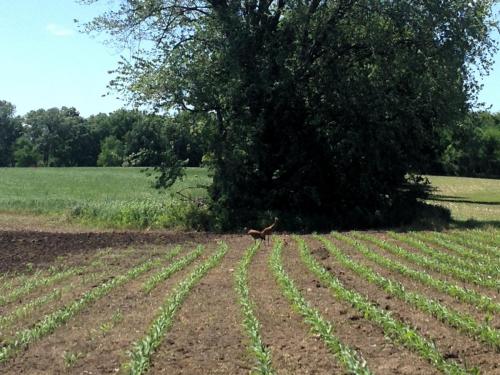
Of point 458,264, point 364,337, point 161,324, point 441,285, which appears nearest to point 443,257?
point 458,264

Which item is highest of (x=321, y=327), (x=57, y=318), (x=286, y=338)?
(x=321, y=327)

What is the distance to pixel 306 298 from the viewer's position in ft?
29.7

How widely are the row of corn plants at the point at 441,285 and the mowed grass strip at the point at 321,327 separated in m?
2.20

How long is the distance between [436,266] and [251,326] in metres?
5.62

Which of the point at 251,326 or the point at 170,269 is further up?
the point at 251,326

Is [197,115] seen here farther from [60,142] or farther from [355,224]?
[60,142]

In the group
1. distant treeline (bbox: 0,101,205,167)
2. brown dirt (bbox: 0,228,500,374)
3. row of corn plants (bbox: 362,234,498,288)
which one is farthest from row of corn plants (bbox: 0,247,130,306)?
distant treeline (bbox: 0,101,205,167)

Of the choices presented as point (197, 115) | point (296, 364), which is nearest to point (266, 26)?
point (197, 115)

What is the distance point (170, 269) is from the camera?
12250 mm

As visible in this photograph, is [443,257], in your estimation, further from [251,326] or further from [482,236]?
[251,326]

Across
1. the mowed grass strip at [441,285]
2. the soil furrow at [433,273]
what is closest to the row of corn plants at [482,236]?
the soil furrow at [433,273]

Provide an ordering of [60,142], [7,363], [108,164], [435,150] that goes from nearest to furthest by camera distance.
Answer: [7,363]
[435,150]
[108,164]
[60,142]

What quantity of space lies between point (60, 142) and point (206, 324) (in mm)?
127863

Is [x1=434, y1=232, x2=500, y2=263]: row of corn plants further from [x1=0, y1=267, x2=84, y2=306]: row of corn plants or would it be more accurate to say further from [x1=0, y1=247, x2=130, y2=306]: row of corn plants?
[x1=0, y1=267, x2=84, y2=306]: row of corn plants
